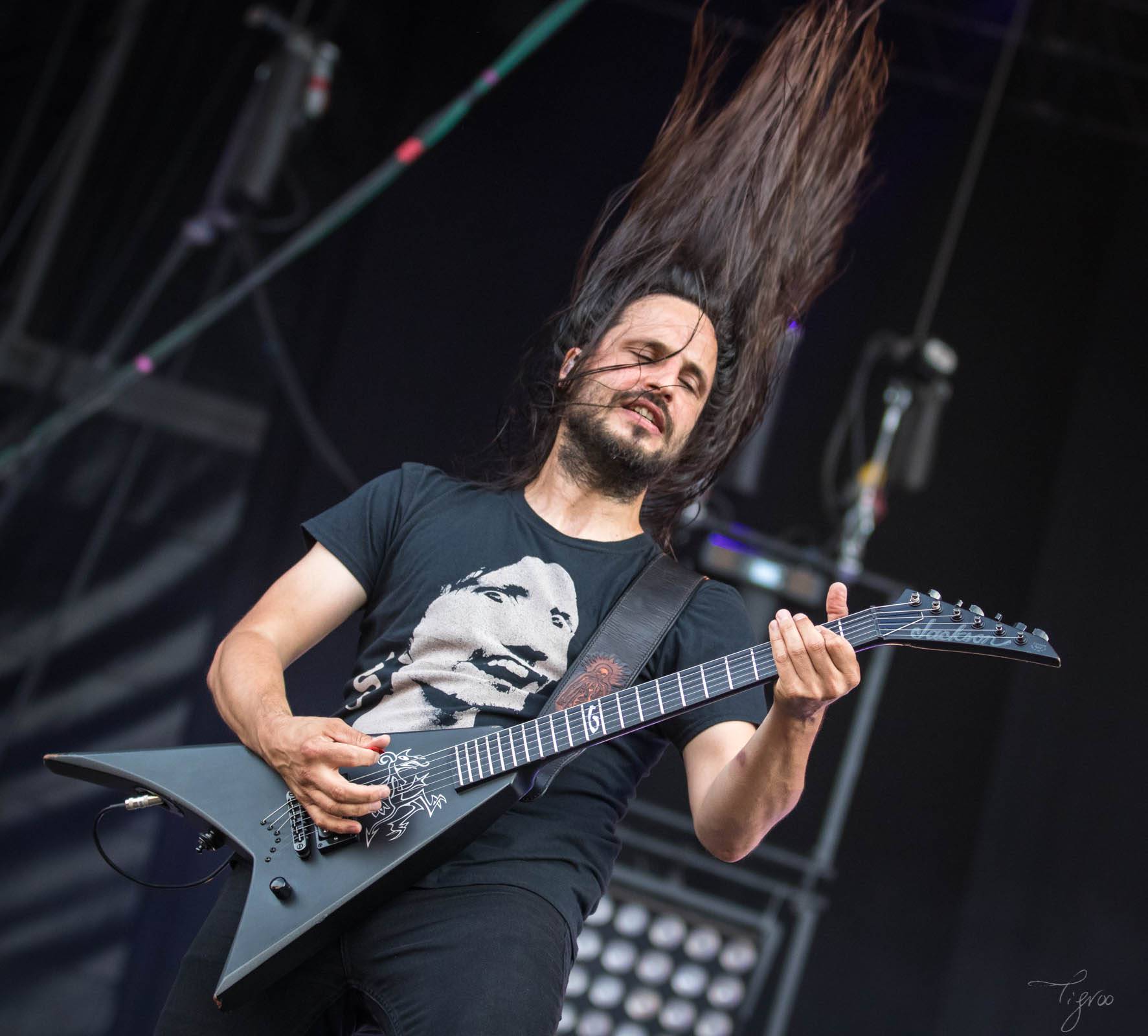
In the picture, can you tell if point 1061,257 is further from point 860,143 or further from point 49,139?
point 49,139

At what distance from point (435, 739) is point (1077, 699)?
2.65 meters

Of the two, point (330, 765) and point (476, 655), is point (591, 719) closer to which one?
point (476, 655)

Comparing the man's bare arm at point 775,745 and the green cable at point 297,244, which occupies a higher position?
the green cable at point 297,244

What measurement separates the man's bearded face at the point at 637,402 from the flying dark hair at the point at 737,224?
0.09 m

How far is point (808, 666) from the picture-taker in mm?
1457

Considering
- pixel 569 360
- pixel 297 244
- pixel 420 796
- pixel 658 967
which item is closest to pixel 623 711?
pixel 420 796

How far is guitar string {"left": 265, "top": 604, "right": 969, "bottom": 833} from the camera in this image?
1.54 m

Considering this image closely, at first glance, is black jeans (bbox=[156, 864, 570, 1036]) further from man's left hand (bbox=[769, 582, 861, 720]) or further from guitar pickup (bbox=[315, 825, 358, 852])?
man's left hand (bbox=[769, 582, 861, 720])

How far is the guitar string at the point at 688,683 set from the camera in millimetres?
1538

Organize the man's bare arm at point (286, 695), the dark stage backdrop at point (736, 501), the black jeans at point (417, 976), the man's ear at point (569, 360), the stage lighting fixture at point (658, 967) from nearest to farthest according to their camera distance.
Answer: the black jeans at point (417, 976) < the man's bare arm at point (286, 695) < the man's ear at point (569, 360) < the stage lighting fixture at point (658, 967) < the dark stage backdrop at point (736, 501)

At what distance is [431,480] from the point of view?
1941 mm

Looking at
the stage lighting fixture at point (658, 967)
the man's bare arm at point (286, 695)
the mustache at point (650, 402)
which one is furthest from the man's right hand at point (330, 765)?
the stage lighting fixture at point (658, 967)

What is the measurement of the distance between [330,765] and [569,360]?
924 mm

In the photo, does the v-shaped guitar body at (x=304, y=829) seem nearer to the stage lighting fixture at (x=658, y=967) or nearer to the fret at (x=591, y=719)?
the fret at (x=591, y=719)
